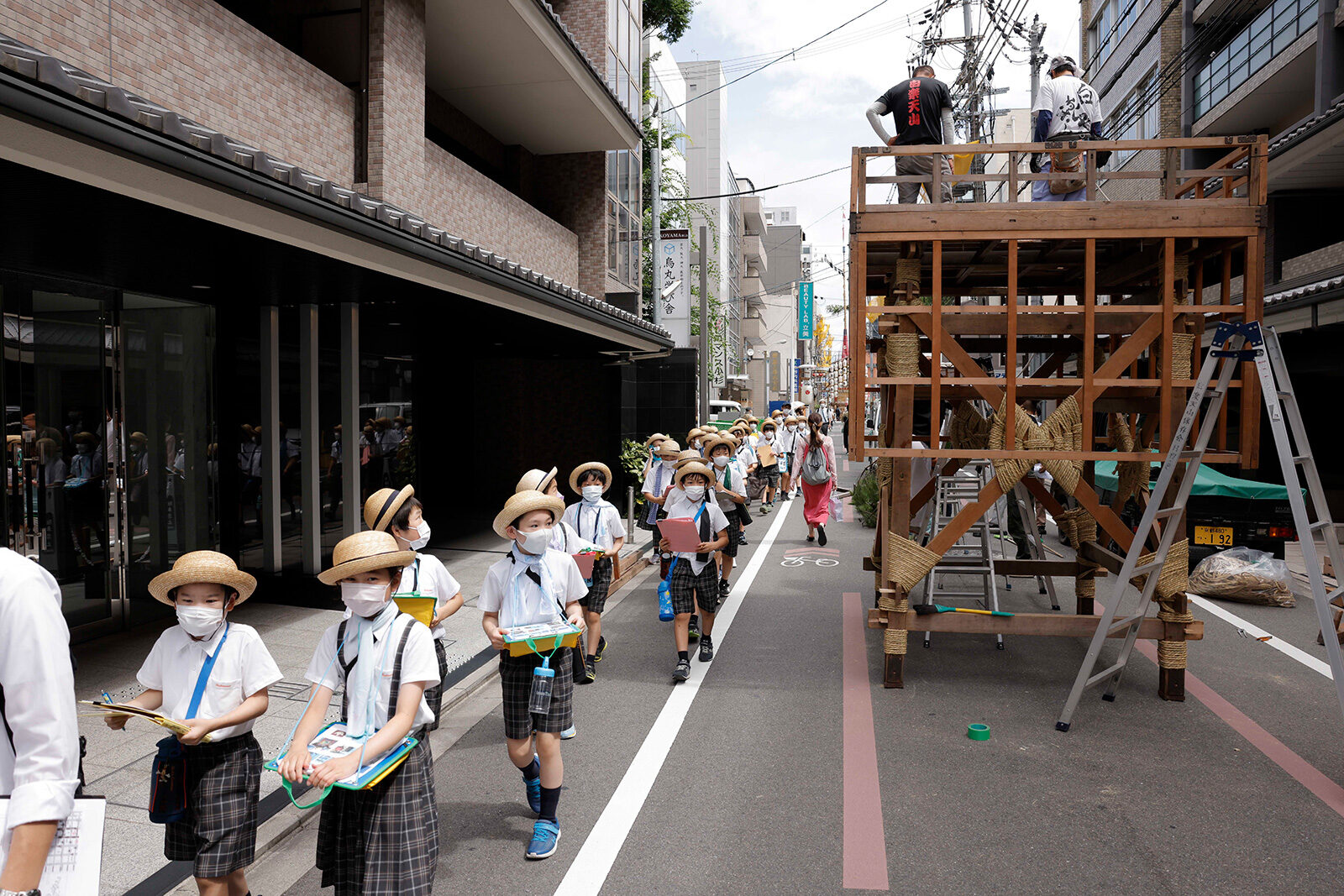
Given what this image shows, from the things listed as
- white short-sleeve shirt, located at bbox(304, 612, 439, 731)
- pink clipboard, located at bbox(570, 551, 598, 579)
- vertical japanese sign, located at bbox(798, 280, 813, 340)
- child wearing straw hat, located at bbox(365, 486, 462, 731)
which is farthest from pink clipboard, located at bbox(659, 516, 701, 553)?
vertical japanese sign, located at bbox(798, 280, 813, 340)

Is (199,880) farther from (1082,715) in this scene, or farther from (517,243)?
(517,243)

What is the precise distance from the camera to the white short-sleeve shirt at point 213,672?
11.0 ft

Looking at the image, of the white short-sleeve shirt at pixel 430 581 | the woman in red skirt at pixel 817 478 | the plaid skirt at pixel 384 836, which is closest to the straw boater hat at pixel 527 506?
the white short-sleeve shirt at pixel 430 581

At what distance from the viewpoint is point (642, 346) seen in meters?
15.5

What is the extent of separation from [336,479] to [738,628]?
6.74m

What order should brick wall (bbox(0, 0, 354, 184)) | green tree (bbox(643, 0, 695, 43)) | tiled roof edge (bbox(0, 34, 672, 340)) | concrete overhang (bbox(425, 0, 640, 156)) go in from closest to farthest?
tiled roof edge (bbox(0, 34, 672, 340)), brick wall (bbox(0, 0, 354, 184)), concrete overhang (bbox(425, 0, 640, 156)), green tree (bbox(643, 0, 695, 43))

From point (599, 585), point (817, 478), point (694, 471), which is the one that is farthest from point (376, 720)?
point (817, 478)

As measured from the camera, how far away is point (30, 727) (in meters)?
2.01

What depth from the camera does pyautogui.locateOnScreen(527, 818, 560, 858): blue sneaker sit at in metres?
4.21

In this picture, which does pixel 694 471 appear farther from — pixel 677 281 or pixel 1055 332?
pixel 677 281

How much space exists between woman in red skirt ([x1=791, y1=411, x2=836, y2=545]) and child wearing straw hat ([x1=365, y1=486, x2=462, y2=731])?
9.35 metres

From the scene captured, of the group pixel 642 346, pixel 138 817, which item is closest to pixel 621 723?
pixel 138 817

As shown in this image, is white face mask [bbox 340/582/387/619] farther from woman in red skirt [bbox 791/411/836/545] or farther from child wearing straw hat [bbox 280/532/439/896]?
woman in red skirt [bbox 791/411/836/545]

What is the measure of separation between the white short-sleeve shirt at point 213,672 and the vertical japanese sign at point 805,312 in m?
56.3
